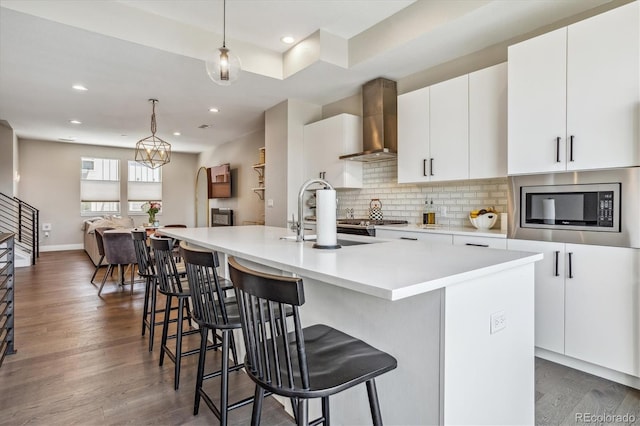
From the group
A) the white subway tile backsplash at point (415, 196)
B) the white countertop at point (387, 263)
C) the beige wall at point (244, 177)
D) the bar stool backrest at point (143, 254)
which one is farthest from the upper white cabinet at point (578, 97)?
the beige wall at point (244, 177)

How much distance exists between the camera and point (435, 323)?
4.04 feet

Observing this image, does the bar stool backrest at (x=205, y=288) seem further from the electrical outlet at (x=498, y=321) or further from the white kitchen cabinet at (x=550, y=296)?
the white kitchen cabinet at (x=550, y=296)

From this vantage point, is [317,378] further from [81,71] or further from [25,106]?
[25,106]

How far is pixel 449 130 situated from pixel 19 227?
818 cm

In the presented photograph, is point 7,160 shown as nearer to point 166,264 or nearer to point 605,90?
point 166,264

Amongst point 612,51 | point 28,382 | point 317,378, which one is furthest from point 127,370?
point 612,51

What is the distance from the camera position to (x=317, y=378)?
3.64 ft

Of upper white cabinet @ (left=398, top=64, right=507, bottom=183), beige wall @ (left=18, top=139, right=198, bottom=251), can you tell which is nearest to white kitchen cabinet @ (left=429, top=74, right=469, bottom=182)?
upper white cabinet @ (left=398, top=64, right=507, bottom=183)

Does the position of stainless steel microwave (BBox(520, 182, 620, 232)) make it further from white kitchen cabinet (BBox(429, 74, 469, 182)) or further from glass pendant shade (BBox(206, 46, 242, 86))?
glass pendant shade (BBox(206, 46, 242, 86))

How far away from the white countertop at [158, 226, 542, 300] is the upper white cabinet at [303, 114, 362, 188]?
264 centimetres

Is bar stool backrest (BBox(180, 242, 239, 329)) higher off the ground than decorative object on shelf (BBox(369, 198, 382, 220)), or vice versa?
decorative object on shelf (BBox(369, 198, 382, 220))

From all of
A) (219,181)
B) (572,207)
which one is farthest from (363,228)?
(219,181)

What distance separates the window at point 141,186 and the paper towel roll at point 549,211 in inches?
Result: 381

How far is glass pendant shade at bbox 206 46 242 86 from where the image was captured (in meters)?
2.69
